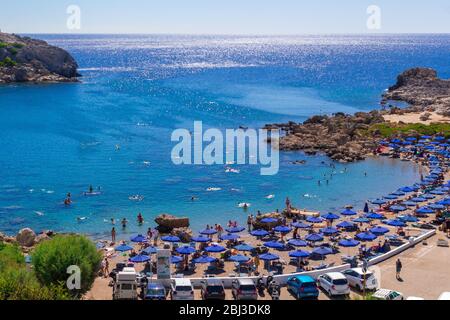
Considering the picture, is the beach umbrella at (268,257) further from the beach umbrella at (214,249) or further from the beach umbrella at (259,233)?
the beach umbrella at (259,233)

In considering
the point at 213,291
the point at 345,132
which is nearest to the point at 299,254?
the point at 213,291

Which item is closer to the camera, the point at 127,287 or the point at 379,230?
the point at 127,287

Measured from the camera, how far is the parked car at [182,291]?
2575cm

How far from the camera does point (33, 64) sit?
149875mm

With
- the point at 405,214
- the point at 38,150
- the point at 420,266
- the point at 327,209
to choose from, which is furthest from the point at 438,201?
the point at 38,150

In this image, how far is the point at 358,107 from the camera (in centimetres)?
11025

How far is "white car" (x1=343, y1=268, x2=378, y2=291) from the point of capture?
27.2 metres

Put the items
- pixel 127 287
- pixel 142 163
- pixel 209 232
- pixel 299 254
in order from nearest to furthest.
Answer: pixel 127 287
pixel 299 254
pixel 209 232
pixel 142 163

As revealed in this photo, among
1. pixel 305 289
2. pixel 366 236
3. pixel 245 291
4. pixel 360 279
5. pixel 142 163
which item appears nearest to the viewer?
pixel 245 291

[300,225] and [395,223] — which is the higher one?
[395,223]

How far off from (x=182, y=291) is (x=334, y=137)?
169 ft

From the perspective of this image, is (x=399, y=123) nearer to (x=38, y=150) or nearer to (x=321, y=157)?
(x=321, y=157)

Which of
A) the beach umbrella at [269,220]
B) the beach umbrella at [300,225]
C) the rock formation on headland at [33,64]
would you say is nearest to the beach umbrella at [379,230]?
the beach umbrella at [300,225]

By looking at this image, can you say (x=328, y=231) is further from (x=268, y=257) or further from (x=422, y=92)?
(x=422, y=92)
